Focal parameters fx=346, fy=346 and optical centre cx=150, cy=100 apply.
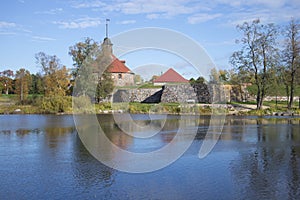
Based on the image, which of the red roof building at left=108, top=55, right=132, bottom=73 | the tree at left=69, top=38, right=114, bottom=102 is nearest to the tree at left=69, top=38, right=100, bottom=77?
the tree at left=69, top=38, right=114, bottom=102

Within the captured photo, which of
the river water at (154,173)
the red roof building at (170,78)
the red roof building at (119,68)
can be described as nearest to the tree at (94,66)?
the red roof building at (119,68)

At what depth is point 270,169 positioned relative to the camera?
1189cm

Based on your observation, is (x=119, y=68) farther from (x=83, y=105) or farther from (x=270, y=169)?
(x=270, y=169)

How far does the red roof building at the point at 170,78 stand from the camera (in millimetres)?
61041

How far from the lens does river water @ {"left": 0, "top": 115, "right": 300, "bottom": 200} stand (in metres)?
9.16

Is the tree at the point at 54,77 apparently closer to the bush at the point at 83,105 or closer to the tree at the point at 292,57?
the bush at the point at 83,105

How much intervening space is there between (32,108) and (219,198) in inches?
1303

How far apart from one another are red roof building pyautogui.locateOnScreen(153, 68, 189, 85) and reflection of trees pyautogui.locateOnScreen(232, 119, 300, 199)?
42566mm

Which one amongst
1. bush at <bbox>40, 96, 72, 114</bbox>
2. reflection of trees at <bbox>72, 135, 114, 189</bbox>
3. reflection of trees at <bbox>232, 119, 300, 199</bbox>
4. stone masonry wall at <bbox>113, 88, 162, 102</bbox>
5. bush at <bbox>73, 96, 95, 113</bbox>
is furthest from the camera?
stone masonry wall at <bbox>113, 88, 162, 102</bbox>

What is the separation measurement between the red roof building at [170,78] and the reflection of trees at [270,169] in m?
42.6

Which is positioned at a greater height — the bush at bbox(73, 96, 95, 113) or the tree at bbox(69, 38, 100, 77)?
the tree at bbox(69, 38, 100, 77)

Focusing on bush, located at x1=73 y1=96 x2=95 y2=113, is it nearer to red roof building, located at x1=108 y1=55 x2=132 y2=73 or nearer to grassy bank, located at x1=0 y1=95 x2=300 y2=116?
grassy bank, located at x1=0 y1=95 x2=300 y2=116

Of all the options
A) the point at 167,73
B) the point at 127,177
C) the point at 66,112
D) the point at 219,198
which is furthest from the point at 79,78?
the point at 219,198

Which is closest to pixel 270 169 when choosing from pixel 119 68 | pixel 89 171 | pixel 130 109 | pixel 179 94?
pixel 89 171
